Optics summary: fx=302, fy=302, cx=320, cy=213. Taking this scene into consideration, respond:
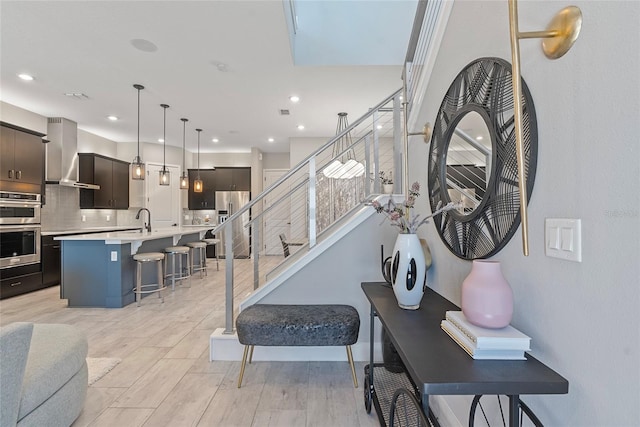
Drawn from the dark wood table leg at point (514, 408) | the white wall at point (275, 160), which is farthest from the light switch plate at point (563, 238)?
the white wall at point (275, 160)

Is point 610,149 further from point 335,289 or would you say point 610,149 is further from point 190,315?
point 190,315

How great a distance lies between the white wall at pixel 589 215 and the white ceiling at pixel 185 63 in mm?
2583

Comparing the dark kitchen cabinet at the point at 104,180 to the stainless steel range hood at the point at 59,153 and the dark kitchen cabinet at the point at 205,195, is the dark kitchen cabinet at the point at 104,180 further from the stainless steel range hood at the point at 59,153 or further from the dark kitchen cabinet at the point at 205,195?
the dark kitchen cabinet at the point at 205,195

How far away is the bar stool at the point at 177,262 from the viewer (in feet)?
16.3

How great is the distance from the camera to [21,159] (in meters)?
4.76

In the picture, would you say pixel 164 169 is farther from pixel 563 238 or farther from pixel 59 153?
pixel 563 238

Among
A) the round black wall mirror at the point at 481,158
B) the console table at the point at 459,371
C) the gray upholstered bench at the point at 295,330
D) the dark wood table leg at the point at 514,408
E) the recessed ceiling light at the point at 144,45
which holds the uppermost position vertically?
the recessed ceiling light at the point at 144,45

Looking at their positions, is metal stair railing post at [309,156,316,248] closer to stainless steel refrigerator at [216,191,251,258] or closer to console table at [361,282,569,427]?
console table at [361,282,569,427]

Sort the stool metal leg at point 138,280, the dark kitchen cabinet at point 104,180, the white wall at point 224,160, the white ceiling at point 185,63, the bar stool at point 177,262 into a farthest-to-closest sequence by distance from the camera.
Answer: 1. the white wall at point 224,160
2. the dark kitchen cabinet at point 104,180
3. the bar stool at point 177,262
4. the stool metal leg at point 138,280
5. the white ceiling at point 185,63

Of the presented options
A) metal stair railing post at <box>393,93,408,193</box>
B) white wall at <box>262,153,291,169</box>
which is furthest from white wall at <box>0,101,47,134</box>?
metal stair railing post at <box>393,93,408,193</box>

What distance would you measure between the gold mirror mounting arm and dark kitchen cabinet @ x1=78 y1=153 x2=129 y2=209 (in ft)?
25.0

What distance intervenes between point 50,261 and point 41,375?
4.77m

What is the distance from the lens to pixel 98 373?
2.40 metres

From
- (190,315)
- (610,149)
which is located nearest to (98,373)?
(190,315)
